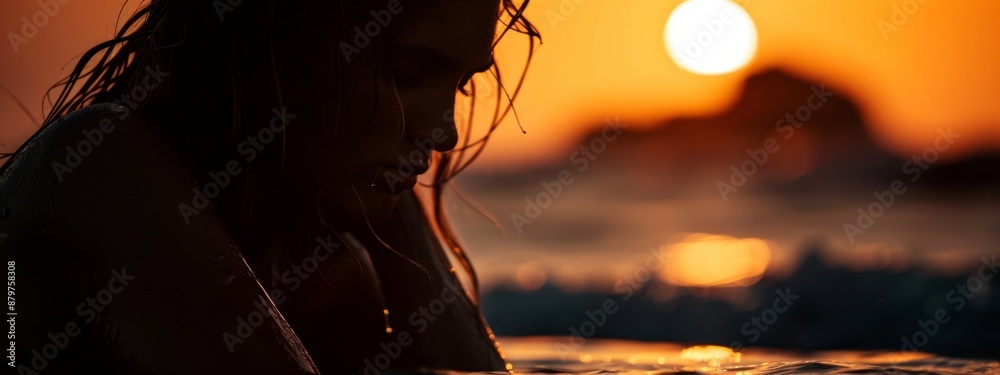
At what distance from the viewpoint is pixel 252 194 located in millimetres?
1822

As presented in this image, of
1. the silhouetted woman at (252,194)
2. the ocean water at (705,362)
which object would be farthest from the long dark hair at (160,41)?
the ocean water at (705,362)

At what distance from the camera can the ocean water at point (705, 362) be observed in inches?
96.6

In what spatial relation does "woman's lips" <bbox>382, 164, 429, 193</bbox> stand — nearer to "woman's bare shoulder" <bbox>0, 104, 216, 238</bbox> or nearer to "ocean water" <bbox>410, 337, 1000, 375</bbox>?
"woman's bare shoulder" <bbox>0, 104, 216, 238</bbox>

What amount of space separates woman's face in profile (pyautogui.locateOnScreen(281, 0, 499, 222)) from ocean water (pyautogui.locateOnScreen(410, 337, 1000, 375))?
98cm

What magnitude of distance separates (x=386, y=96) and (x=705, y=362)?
2.20 metres

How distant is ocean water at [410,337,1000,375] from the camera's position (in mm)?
2453

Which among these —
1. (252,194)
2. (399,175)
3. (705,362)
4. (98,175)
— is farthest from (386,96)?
(705,362)

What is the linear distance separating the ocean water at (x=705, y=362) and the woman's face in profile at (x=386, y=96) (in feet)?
3.21

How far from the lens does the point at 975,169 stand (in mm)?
14945

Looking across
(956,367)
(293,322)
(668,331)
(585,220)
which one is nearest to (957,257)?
(668,331)

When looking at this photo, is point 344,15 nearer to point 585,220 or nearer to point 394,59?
point 394,59

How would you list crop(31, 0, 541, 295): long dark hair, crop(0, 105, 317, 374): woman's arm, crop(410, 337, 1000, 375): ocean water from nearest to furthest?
1. crop(0, 105, 317, 374): woman's arm
2. crop(31, 0, 541, 295): long dark hair
3. crop(410, 337, 1000, 375): ocean water

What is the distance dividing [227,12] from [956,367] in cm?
224

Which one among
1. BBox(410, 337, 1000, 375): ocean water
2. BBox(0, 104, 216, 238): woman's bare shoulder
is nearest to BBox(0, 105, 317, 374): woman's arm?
BBox(0, 104, 216, 238): woman's bare shoulder
